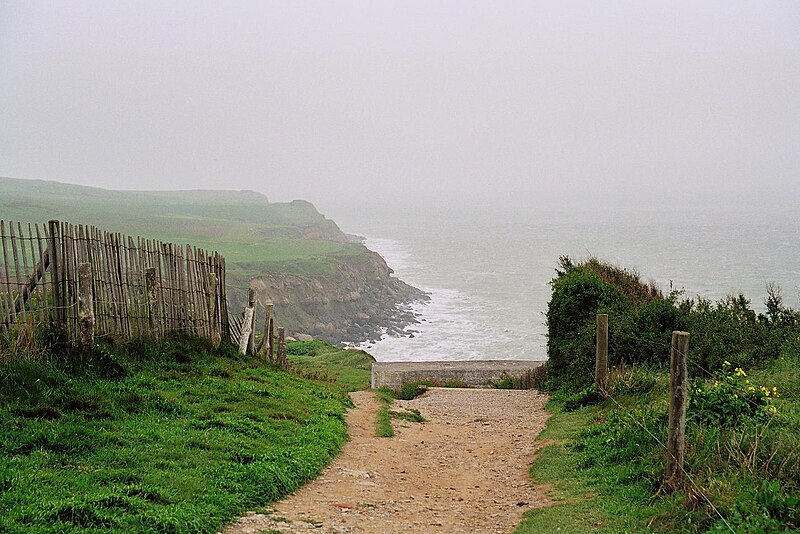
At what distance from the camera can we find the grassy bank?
6.62 metres

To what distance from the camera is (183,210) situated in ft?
559

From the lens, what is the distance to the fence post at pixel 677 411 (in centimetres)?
746

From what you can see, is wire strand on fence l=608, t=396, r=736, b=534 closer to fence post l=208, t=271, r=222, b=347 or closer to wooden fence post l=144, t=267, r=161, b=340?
wooden fence post l=144, t=267, r=161, b=340

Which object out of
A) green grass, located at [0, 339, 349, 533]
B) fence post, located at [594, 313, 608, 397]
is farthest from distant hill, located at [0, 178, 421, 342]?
green grass, located at [0, 339, 349, 533]

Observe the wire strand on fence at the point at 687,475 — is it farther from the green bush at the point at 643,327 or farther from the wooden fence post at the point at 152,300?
the wooden fence post at the point at 152,300

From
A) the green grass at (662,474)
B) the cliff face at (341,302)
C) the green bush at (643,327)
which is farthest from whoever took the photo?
the cliff face at (341,302)

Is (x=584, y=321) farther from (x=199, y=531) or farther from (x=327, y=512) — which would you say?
(x=199, y=531)

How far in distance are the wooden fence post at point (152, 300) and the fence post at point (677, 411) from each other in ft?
31.6

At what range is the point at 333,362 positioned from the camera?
3453 cm

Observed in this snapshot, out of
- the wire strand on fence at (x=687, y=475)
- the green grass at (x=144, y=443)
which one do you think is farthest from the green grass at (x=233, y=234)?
the wire strand on fence at (x=687, y=475)

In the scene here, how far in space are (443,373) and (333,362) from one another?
6.93 meters

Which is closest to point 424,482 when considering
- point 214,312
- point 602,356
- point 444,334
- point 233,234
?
point 602,356

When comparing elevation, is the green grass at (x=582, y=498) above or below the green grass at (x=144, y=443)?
below

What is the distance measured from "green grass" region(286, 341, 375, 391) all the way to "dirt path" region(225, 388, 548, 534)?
11360 millimetres
